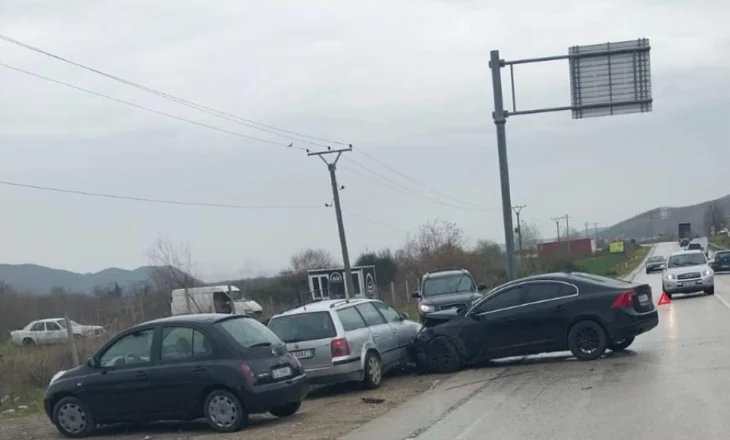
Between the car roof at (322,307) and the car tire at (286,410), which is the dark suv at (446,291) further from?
the car tire at (286,410)

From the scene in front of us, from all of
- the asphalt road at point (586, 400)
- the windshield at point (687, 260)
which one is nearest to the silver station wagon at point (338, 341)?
the asphalt road at point (586, 400)

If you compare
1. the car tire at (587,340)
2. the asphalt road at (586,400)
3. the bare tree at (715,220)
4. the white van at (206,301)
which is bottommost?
the asphalt road at (586,400)

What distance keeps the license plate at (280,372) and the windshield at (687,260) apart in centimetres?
2536

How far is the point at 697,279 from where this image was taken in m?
34.4

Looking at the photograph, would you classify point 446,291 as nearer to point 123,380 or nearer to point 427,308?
point 427,308

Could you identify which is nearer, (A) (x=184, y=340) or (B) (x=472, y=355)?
(A) (x=184, y=340)

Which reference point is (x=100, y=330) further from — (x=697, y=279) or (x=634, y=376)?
(x=697, y=279)

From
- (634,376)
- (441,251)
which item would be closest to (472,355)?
(634,376)

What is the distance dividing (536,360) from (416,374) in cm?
230

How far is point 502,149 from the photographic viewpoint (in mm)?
25125

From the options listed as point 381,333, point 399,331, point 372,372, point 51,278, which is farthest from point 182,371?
point 51,278

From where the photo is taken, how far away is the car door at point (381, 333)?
17039 millimetres

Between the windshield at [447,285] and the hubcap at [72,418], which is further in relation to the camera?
the windshield at [447,285]

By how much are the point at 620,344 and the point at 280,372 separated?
727 cm
